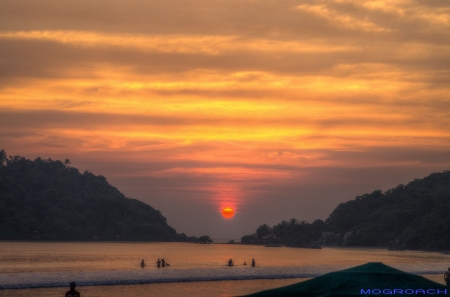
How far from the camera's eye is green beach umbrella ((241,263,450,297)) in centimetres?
1620

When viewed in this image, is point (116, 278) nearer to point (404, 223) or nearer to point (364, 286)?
point (364, 286)

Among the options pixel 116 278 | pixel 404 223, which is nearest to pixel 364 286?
pixel 116 278

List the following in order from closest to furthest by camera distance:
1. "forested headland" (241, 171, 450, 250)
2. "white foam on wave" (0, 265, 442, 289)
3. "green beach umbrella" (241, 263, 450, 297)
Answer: "green beach umbrella" (241, 263, 450, 297) → "white foam on wave" (0, 265, 442, 289) → "forested headland" (241, 171, 450, 250)

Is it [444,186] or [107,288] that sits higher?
[444,186]

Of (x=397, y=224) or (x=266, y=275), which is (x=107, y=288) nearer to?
(x=266, y=275)

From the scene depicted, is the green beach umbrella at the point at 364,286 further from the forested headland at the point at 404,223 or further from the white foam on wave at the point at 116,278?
the forested headland at the point at 404,223

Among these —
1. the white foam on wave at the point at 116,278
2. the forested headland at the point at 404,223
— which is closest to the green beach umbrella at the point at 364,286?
the white foam on wave at the point at 116,278

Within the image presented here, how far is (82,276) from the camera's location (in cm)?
4719

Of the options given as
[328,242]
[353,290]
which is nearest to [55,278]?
[353,290]

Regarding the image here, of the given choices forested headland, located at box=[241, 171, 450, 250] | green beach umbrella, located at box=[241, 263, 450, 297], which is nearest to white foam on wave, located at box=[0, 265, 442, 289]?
green beach umbrella, located at box=[241, 263, 450, 297]

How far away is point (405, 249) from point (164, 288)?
130335mm

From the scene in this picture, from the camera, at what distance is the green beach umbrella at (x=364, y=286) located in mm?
16203

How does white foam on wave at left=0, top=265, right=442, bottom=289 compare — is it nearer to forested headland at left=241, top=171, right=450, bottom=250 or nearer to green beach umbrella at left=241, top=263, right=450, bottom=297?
green beach umbrella at left=241, top=263, right=450, bottom=297

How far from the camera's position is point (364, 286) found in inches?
640
